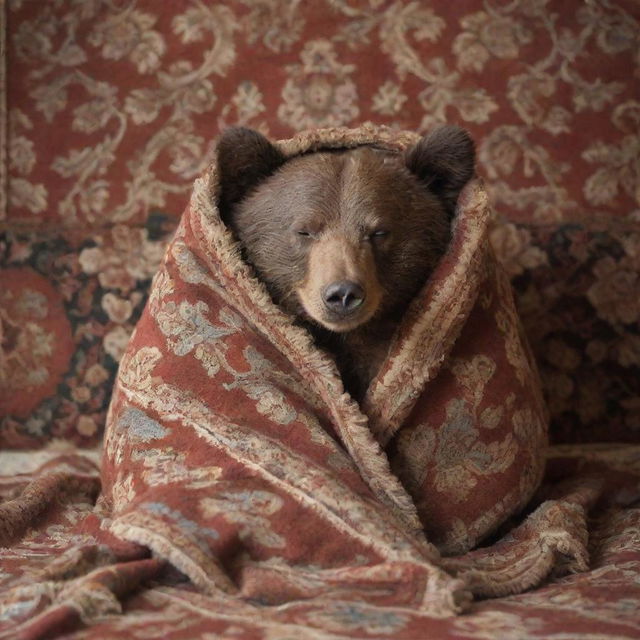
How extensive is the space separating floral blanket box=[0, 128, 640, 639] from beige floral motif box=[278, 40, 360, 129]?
69 centimetres

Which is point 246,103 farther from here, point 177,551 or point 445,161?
point 177,551

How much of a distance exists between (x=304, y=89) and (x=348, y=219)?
105 cm

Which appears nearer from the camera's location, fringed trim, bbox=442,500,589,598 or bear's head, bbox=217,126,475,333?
fringed trim, bbox=442,500,589,598

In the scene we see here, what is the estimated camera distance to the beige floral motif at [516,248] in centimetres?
319

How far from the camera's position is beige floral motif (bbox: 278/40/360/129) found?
10.6 feet

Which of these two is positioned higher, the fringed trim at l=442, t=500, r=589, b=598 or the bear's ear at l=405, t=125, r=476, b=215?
the bear's ear at l=405, t=125, r=476, b=215

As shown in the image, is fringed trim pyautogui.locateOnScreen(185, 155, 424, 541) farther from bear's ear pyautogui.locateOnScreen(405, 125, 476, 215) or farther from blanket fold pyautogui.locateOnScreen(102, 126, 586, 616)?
bear's ear pyautogui.locateOnScreen(405, 125, 476, 215)

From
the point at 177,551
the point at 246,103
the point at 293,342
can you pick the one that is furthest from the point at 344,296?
the point at 246,103

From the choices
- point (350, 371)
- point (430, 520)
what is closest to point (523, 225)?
point (350, 371)

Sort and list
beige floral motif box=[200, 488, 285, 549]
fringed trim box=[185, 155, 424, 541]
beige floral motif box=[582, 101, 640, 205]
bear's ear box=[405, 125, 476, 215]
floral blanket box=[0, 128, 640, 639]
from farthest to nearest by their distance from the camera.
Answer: beige floral motif box=[582, 101, 640, 205], bear's ear box=[405, 125, 476, 215], fringed trim box=[185, 155, 424, 541], beige floral motif box=[200, 488, 285, 549], floral blanket box=[0, 128, 640, 639]

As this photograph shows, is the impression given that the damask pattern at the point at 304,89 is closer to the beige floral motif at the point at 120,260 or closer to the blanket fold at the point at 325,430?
the beige floral motif at the point at 120,260

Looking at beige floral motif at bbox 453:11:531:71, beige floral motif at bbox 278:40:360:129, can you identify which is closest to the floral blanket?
beige floral motif at bbox 278:40:360:129

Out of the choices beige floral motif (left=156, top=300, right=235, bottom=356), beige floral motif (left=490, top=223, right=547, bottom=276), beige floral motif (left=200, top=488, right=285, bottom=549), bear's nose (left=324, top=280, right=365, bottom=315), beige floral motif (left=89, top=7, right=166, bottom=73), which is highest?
beige floral motif (left=89, top=7, right=166, bottom=73)

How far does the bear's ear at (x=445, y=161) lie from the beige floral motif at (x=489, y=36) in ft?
2.80
